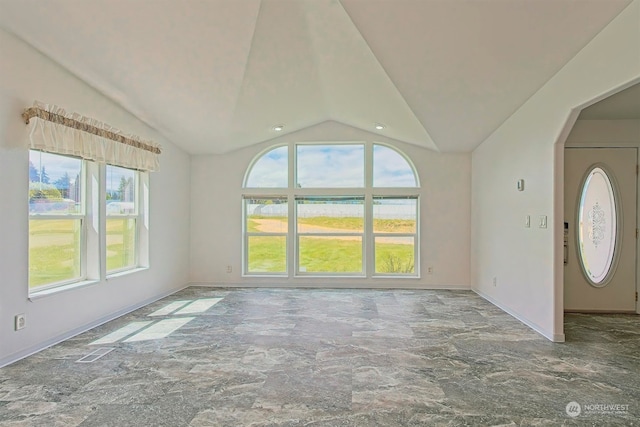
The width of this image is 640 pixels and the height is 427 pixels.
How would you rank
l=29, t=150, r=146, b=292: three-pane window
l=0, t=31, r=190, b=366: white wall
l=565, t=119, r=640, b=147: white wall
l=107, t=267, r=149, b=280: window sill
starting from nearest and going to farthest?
1. l=0, t=31, r=190, b=366: white wall
2. l=29, t=150, r=146, b=292: three-pane window
3. l=107, t=267, r=149, b=280: window sill
4. l=565, t=119, r=640, b=147: white wall

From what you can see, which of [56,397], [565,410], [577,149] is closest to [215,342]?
[56,397]

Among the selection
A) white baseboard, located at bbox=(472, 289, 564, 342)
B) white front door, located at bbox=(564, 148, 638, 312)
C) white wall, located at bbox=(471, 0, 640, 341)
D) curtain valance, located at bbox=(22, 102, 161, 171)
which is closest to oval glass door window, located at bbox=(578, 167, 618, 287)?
white front door, located at bbox=(564, 148, 638, 312)

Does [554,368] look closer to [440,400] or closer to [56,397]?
[440,400]

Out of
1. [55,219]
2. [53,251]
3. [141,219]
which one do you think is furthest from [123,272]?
[55,219]

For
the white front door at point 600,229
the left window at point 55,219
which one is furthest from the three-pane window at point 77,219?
the white front door at point 600,229

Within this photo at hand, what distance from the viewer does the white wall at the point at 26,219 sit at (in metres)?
2.87

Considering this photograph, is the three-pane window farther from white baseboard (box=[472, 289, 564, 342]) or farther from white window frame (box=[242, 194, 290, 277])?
white baseboard (box=[472, 289, 564, 342])

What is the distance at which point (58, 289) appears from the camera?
3484 mm

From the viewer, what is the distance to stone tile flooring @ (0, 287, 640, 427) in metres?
2.21

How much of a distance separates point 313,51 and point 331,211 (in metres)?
2.99

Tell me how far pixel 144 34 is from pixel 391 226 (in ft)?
14.5

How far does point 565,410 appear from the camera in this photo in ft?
7.41

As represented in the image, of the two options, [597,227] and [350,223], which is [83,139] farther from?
[597,227]

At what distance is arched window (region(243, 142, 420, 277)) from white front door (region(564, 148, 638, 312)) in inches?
85.4
